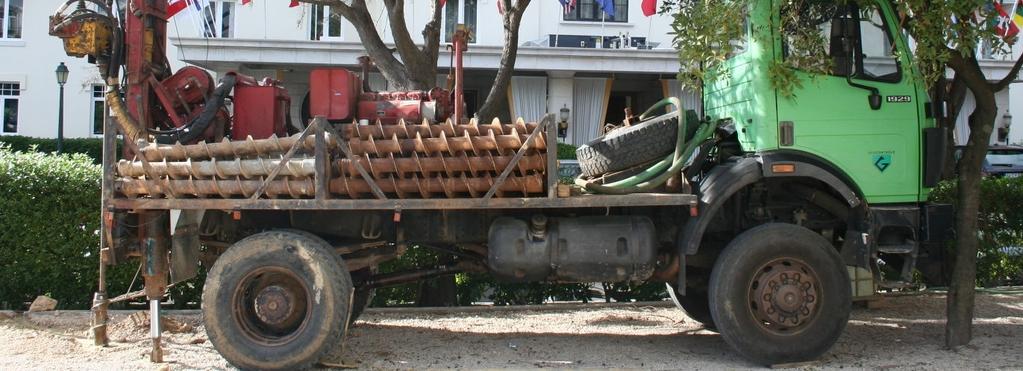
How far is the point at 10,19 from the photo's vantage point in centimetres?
2495

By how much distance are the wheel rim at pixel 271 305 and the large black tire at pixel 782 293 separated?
306cm

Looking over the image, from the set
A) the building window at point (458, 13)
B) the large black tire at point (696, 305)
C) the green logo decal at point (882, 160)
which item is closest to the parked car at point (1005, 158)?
the building window at point (458, 13)

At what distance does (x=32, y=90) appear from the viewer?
24.7 meters

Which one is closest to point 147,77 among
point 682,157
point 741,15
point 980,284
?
point 682,157

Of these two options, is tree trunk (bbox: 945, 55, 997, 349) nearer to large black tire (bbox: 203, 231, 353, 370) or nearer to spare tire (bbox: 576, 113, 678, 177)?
spare tire (bbox: 576, 113, 678, 177)

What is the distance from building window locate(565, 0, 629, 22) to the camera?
2264cm

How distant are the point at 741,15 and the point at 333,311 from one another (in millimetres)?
3701

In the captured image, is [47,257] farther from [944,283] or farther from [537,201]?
[944,283]

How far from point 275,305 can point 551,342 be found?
236 centimetres

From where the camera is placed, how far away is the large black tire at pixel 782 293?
5805 mm

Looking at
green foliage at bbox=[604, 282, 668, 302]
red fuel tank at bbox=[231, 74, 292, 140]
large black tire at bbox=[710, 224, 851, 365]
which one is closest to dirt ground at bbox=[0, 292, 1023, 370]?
large black tire at bbox=[710, 224, 851, 365]

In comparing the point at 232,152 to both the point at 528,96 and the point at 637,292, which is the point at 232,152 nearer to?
the point at 637,292

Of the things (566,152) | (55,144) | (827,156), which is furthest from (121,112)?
(55,144)

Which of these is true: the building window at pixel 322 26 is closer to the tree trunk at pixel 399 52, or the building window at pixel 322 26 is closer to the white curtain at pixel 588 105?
the white curtain at pixel 588 105
